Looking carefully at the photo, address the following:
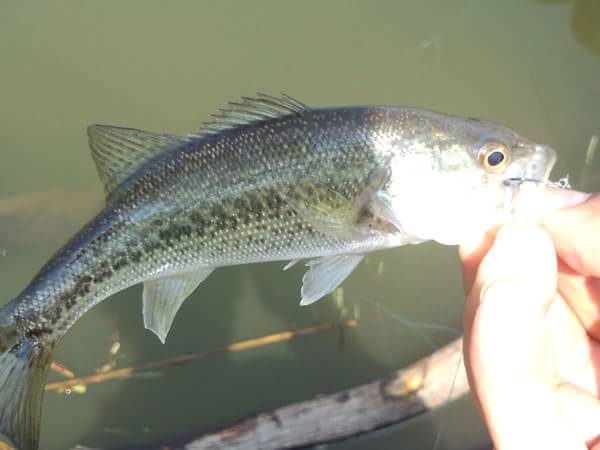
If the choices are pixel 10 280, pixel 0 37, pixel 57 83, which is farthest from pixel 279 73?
pixel 10 280

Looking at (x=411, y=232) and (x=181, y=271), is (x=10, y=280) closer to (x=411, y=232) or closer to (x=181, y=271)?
(x=181, y=271)

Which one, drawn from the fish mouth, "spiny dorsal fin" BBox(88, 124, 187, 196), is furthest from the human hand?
"spiny dorsal fin" BBox(88, 124, 187, 196)

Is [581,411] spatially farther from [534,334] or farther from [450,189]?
[450,189]

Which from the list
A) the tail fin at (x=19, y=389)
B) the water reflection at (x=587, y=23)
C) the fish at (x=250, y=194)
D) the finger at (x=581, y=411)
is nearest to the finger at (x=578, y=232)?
the fish at (x=250, y=194)

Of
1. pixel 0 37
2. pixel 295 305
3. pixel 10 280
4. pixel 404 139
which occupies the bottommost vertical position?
pixel 295 305

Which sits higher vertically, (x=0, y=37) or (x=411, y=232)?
(x=0, y=37)

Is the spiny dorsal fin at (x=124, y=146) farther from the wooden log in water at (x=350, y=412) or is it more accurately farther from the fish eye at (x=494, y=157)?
the wooden log in water at (x=350, y=412)

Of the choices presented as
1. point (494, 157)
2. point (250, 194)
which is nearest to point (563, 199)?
point (494, 157)
